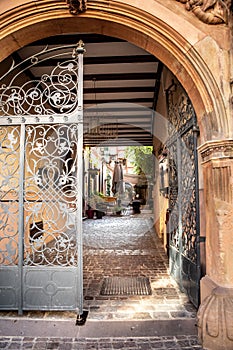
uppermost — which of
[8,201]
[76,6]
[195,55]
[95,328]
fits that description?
[76,6]

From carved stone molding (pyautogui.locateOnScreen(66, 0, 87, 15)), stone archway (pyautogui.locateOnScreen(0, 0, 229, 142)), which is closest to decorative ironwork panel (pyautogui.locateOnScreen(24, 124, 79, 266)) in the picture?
stone archway (pyautogui.locateOnScreen(0, 0, 229, 142))

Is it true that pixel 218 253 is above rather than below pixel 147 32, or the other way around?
below

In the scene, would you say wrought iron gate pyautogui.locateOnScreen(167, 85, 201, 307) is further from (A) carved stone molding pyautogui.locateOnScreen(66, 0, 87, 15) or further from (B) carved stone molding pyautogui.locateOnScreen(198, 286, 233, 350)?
(A) carved stone molding pyautogui.locateOnScreen(66, 0, 87, 15)

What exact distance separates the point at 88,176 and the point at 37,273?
12.9 metres

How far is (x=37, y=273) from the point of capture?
120 inches

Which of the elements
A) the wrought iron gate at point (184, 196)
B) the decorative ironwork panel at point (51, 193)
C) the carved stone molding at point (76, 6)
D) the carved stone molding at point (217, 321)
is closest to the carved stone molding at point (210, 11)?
the wrought iron gate at point (184, 196)

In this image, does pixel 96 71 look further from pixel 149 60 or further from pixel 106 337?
pixel 106 337

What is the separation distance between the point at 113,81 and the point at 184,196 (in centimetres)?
341

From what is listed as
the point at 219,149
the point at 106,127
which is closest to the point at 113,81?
the point at 106,127

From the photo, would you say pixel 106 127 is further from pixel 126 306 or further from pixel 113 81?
pixel 126 306

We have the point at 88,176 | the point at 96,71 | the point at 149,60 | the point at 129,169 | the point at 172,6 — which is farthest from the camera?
the point at 129,169

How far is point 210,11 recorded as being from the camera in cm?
271

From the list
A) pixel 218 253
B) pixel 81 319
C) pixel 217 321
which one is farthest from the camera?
pixel 81 319

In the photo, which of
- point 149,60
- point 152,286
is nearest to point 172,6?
point 149,60
